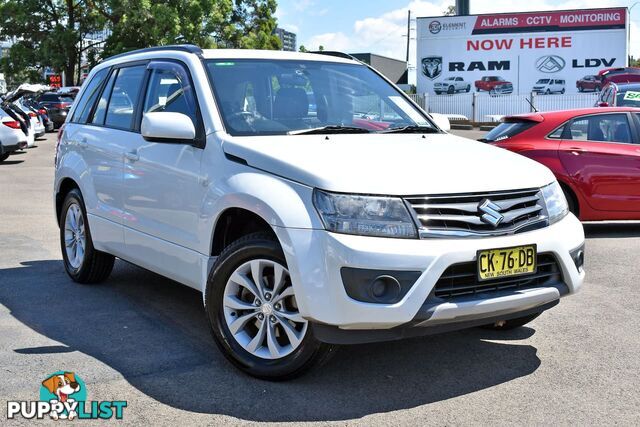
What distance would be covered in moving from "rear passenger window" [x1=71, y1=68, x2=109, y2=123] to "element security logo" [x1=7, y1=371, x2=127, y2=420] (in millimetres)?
2983

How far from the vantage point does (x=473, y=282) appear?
12.8 ft

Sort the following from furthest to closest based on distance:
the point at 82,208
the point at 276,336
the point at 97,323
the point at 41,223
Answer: the point at 41,223 < the point at 82,208 < the point at 97,323 < the point at 276,336

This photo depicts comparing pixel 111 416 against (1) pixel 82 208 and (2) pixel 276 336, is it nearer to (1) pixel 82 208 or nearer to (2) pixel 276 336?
(2) pixel 276 336

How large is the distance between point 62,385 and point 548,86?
4855 centimetres

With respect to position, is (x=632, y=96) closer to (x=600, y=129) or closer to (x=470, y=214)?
(x=600, y=129)

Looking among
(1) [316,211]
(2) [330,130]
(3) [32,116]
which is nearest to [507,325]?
(2) [330,130]

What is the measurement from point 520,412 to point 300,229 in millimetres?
1394

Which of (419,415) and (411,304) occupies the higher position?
(411,304)

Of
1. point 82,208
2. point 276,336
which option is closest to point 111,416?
point 276,336

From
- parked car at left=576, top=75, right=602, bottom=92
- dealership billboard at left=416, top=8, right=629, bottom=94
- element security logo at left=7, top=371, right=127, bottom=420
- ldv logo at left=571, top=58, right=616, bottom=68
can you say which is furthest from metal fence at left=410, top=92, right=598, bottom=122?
element security logo at left=7, top=371, right=127, bottom=420

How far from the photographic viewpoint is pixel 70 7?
155ft

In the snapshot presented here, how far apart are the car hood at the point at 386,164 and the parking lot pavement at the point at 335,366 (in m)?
1.07

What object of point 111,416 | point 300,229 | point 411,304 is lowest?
point 111,416

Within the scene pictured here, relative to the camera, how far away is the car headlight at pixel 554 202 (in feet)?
14.3
